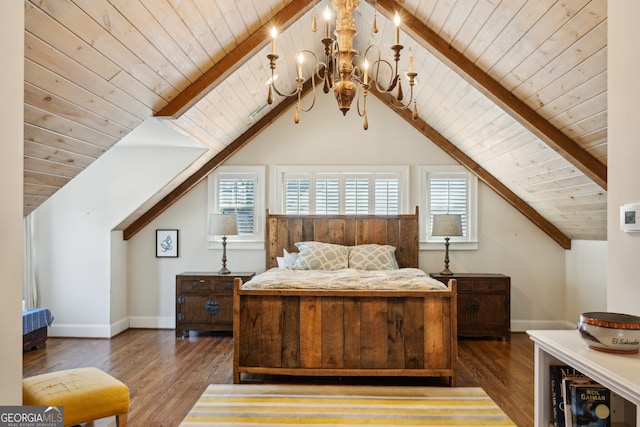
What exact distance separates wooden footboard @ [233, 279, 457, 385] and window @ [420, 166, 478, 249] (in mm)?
2046

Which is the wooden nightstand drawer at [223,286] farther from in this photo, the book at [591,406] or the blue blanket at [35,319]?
the book at [591,406]

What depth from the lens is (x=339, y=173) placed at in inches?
228

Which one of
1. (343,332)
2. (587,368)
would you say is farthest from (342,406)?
(587,368)

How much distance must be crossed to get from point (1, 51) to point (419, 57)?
11.5ft

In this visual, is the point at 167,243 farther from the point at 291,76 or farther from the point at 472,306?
the point at 472,306

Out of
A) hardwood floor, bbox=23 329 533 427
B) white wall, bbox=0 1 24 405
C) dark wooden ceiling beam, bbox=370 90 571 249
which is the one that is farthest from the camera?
dark wooden ceiling beam, bbox=370 90 571 249

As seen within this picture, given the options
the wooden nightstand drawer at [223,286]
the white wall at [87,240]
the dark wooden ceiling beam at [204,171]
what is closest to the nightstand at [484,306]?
the wooden nightstand drawer at [223,286]

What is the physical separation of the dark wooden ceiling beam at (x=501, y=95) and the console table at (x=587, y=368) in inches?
87.3

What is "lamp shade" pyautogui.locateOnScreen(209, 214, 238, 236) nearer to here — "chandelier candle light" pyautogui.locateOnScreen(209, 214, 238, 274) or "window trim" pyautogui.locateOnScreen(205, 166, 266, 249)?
"chandelier candle light" pyautogui.locateOnScreen(209, 214, 238, 274)

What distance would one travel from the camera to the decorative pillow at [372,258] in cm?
514

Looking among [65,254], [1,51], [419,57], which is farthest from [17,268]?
[65,254]

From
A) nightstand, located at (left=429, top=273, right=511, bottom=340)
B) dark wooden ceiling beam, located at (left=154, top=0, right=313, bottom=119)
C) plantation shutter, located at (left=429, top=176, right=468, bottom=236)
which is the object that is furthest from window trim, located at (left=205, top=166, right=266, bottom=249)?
nightstand, located at (left=429, top=273, right=511, bottom=340)

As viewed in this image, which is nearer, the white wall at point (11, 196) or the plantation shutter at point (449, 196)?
the white wall at point (11, 196)

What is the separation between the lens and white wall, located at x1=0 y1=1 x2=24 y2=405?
4.52 ft
